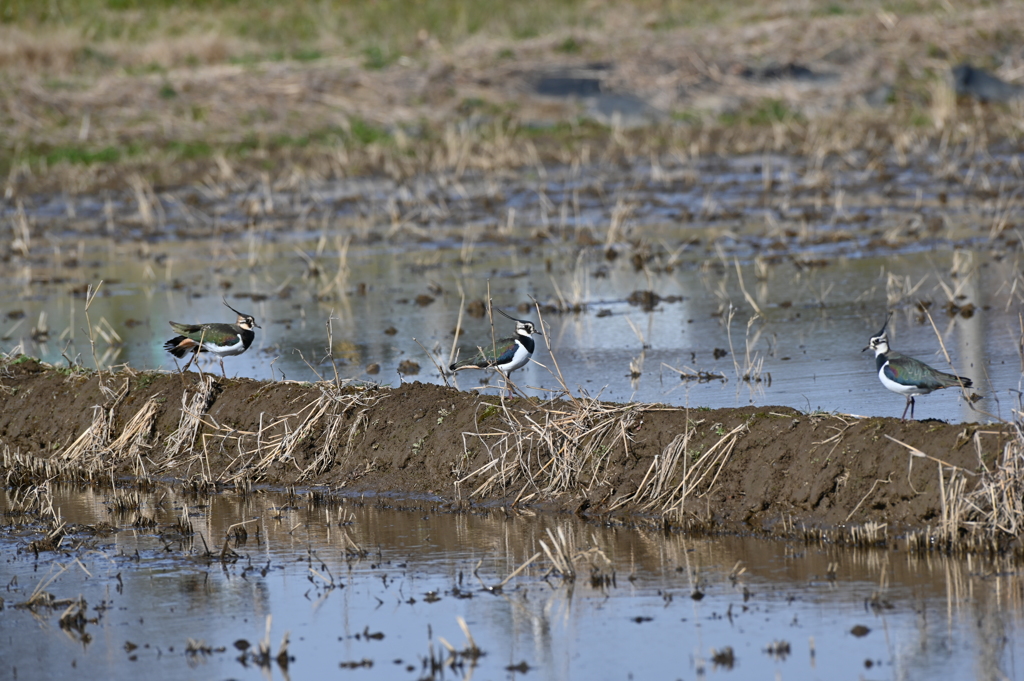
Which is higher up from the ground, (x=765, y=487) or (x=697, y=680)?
(x=765, y=487)

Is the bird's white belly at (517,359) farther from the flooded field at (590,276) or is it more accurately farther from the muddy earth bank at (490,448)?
the muddy earth bank at (490,448)

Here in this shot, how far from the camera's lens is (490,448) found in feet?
30.1

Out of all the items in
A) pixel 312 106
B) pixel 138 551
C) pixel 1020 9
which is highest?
pixel 1020 9

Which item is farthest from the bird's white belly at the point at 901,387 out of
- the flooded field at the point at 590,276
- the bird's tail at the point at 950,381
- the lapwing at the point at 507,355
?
the lapwing at the point at 507,355

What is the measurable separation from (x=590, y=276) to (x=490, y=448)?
329 inches

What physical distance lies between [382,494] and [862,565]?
3.60 metres

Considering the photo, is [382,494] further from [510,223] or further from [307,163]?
[307,163]

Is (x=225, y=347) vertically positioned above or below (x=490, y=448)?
above

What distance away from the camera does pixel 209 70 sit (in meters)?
35.6

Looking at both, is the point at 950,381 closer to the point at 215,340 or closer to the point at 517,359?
the point at 517,359

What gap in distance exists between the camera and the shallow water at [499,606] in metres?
6.29

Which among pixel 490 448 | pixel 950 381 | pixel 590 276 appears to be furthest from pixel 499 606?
pixel 590 276

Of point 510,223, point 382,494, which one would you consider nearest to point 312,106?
point 510,223

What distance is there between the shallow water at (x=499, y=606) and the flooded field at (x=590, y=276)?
4.72 ft
